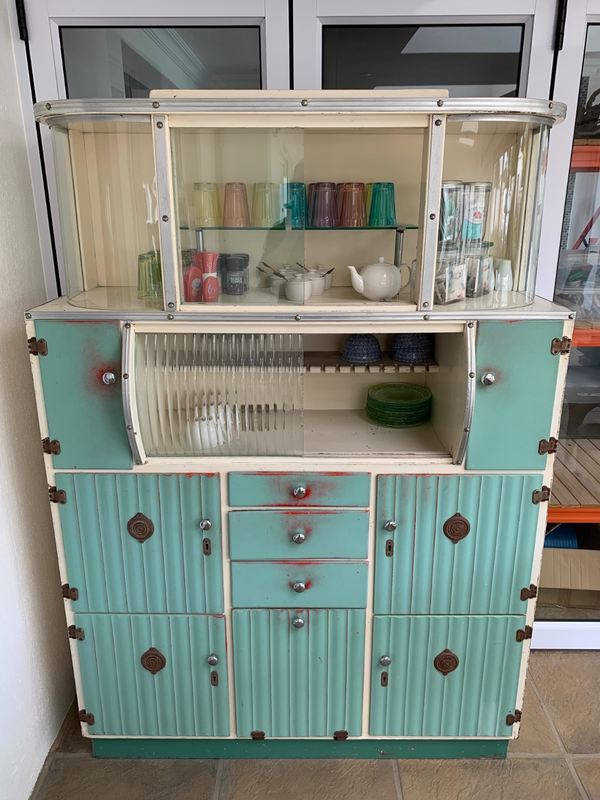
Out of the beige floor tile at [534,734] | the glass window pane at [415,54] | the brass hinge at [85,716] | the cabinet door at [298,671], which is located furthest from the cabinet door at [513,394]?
the brass hinge at [85,716]

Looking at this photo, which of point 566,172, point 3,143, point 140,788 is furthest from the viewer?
point 566,172

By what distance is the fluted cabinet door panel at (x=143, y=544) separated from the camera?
1724 mm

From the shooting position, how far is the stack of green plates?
194cm

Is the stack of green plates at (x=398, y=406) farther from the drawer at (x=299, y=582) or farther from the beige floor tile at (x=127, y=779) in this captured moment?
the beige floor tile at (x=127, y=779)

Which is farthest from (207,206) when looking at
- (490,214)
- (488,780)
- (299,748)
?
(488,780)

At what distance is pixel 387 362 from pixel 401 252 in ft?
1.11

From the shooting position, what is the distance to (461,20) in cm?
188

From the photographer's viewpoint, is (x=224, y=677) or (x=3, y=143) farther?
(x=224, y=677)

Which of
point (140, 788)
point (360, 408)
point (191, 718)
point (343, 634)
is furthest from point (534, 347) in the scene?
point (140, 788)

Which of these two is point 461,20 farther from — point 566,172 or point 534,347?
point 534,347

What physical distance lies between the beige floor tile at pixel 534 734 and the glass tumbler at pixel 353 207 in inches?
67.8

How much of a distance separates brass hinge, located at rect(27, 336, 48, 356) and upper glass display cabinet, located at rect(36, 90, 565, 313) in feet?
0.47

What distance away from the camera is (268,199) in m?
1.61

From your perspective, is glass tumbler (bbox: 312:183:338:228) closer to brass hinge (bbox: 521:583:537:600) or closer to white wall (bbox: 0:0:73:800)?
white wall (bbox: 0:0:73:800)
